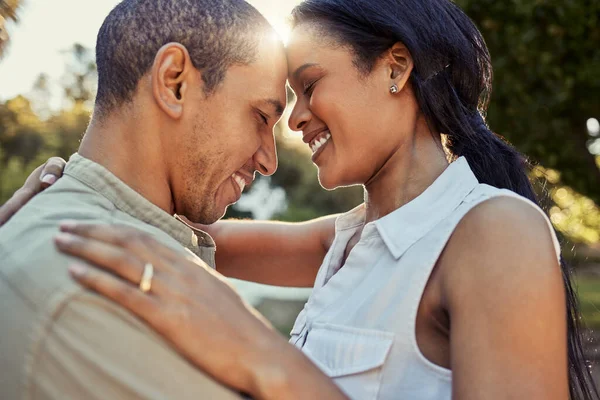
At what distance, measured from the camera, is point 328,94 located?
2.90 m

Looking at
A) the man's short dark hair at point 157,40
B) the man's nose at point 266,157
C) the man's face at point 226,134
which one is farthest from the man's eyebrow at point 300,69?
the man's short dark hair at point 157,40

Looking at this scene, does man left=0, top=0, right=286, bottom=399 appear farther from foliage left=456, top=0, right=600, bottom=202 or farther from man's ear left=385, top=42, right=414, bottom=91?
foliage left=456, top=0, right=600, bottom=202

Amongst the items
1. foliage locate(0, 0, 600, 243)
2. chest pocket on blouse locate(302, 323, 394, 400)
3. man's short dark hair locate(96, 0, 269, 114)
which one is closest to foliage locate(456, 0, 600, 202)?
foliage locate(0, 0, 600, 243)

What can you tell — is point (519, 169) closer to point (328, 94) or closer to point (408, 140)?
point (408, 140)

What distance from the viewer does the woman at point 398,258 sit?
73.4 inches

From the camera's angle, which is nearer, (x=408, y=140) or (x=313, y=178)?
(x=408, y=140)

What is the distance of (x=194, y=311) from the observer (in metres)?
1.85

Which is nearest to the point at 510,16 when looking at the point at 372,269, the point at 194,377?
the point at 372,269

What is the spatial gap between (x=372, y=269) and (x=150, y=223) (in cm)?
84

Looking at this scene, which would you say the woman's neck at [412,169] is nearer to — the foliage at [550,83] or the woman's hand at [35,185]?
the woman's hand at [35,185]

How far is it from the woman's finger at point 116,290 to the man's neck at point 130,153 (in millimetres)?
609

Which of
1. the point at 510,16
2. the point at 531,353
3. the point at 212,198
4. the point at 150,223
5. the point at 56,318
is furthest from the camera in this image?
the point at 510,16

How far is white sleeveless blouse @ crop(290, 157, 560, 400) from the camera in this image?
2422 millimetres

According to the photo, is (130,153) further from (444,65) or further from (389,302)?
(444,65)
